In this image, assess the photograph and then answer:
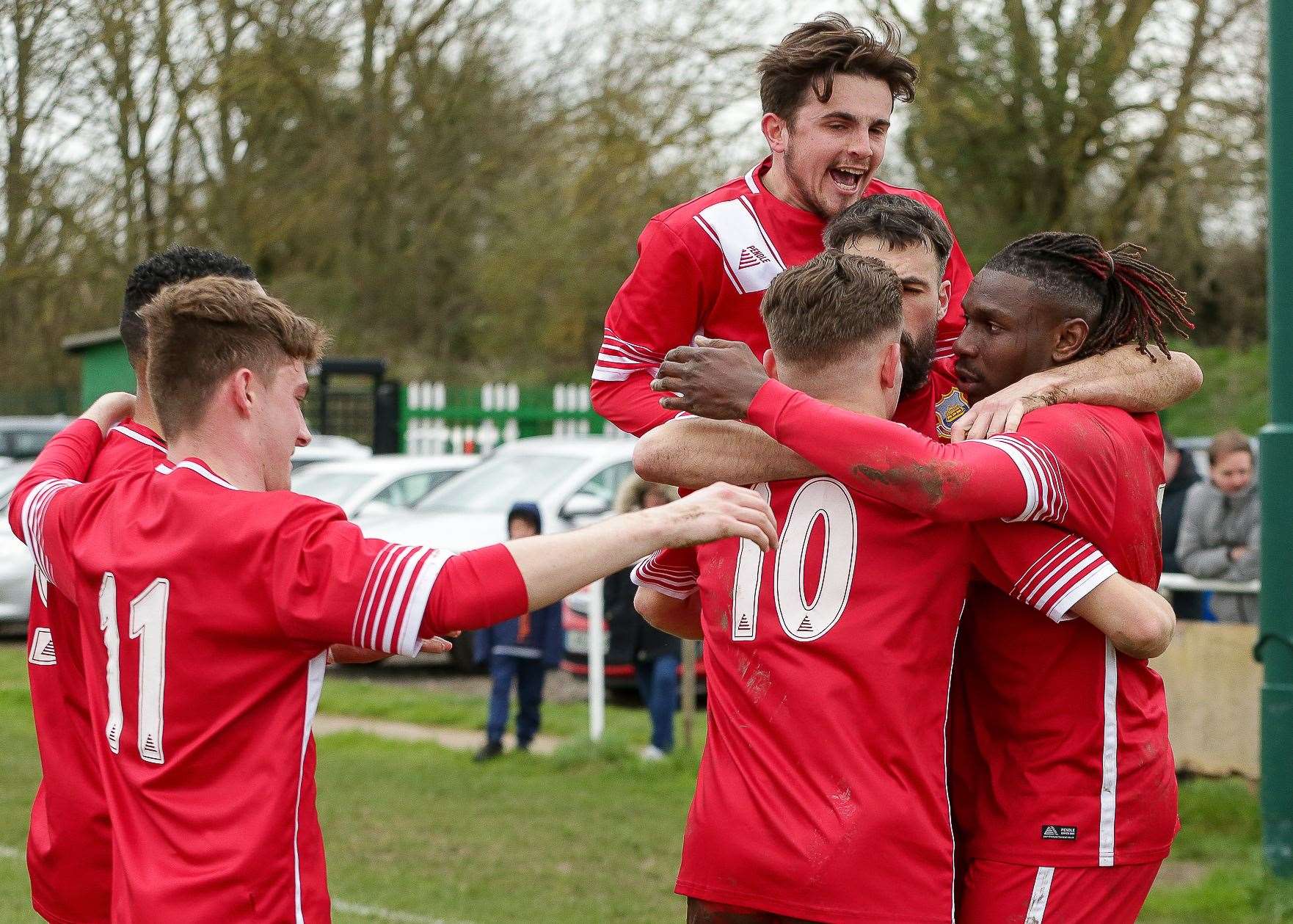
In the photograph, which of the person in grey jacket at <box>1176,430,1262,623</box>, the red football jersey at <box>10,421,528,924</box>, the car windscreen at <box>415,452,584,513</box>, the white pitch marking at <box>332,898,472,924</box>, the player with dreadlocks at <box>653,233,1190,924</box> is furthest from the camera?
the car windscreen at <box>415,452,584,513</box>

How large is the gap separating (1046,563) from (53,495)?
2.08 m

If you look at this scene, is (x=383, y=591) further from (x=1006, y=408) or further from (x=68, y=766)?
(x=68, y=766)

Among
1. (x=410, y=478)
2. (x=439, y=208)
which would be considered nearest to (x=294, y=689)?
(x=410, y=478)

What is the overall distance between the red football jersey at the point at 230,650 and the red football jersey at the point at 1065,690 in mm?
777

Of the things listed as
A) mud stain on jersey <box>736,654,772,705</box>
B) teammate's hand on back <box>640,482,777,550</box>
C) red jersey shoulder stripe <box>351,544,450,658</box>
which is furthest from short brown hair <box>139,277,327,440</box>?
mud stain on jersey <box>736,654,772,705</box>

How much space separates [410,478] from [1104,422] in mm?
12702

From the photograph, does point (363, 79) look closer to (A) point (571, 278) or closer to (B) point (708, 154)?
(A) point (571, 278)

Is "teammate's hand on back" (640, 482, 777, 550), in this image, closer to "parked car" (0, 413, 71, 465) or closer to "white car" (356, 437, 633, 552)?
"white car" (356, 437, 633, 552)

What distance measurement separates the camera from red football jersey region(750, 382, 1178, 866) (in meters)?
3.02

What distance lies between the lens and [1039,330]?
3.33m

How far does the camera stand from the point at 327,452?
61.2 ft

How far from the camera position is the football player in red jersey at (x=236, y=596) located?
9.29 ft

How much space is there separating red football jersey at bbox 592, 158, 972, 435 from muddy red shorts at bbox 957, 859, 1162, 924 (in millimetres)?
1271

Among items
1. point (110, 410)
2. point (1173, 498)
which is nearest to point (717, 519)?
point (110, 410)
